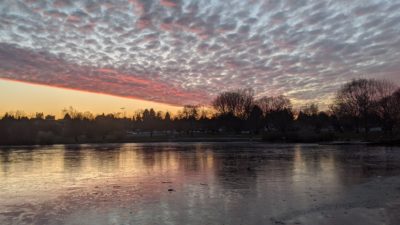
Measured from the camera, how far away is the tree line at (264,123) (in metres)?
89.5

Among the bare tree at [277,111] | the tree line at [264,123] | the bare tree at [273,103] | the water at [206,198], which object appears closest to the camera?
the water at [206,198]

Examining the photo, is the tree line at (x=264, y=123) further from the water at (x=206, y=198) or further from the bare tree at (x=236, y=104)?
the water at (x=206, y=198)

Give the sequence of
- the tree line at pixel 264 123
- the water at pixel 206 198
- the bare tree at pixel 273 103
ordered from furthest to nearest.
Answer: the bare tree at pixel 273 103, the tree line at pixel 264 123, the water at pixel 206 198

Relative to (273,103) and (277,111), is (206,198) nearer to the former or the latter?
(277,111)

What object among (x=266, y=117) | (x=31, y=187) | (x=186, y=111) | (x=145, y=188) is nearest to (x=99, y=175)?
(x=31, y=187)

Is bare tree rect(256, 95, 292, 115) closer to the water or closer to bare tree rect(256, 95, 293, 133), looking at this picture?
bare tree rect(256, 95, 293, 133)

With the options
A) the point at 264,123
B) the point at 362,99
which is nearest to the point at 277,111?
the point at 264,123

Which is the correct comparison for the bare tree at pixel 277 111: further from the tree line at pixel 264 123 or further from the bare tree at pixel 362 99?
the bare tree at pixel 362 99

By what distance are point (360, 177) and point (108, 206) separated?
44.5ft

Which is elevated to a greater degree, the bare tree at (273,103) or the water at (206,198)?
the bare tree at (273,103)

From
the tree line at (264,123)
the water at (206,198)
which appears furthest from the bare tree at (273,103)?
the water at (206,198)

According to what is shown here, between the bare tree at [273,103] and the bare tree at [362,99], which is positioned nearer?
the bare tree at [362,99]

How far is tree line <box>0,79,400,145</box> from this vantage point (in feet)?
294

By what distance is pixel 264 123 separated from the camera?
134 m
